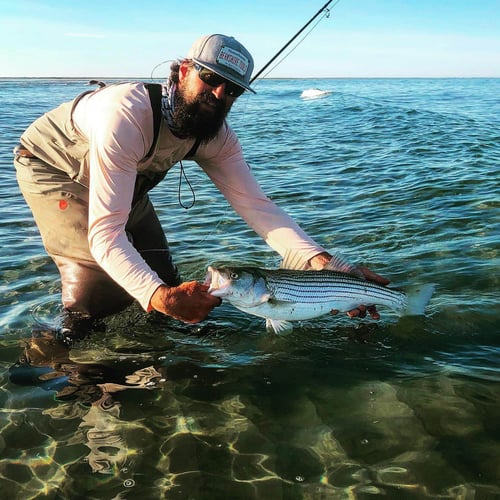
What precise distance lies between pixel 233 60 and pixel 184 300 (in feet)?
6.61

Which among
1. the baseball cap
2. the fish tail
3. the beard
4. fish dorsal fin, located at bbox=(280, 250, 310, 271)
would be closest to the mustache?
the beard

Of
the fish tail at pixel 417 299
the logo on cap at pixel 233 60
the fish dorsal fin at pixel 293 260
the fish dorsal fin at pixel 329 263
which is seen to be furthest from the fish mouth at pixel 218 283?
the fish tail at pixel 417 299

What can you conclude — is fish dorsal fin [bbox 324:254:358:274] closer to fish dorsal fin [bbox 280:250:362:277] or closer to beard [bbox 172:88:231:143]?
fish dorsal fin [bbox 280:250:362:277]

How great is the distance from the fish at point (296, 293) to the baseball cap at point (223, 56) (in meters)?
1.61

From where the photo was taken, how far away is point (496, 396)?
4699 millimetres

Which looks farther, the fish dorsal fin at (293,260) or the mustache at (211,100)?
the fish dorsal fin at (293,260)

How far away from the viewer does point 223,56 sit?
178 inches

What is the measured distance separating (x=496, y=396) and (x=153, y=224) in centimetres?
392

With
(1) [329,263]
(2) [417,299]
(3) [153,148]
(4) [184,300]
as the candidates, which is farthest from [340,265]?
(3) [153,148]

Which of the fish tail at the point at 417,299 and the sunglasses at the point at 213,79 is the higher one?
the sunglasses at the point at 213,79

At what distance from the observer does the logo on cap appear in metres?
4.53

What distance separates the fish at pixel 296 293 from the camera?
450cm

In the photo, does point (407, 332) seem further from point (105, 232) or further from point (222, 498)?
point (105, 232)

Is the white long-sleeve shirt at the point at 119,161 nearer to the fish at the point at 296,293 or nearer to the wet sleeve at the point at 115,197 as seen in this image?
the wet sleeve at the point at 115,197
